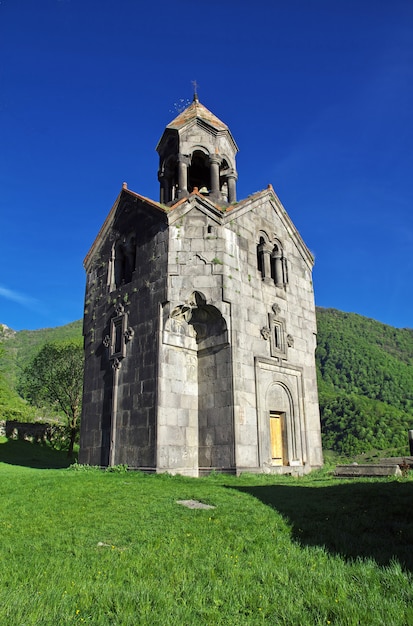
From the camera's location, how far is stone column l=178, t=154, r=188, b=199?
16.4 m

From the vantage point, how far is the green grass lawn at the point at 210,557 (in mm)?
4125

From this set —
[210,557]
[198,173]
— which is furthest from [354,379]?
[210,557]

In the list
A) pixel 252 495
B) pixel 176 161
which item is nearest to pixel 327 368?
pixel 176 161

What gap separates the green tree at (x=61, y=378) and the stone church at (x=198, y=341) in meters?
15.5

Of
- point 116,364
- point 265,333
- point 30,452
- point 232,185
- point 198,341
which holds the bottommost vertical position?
point 30,452

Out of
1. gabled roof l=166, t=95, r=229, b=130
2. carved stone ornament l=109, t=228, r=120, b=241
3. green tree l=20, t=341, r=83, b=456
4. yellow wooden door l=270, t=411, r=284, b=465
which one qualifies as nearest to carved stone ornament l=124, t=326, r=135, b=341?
carved stone ornament l=109, t=228, r=120, b=241

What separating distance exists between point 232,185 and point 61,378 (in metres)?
19.3

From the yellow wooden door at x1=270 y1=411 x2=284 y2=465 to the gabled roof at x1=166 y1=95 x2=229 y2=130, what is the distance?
10.8 metres

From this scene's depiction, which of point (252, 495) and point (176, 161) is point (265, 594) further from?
point (176, 161)

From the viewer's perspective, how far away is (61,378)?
3152 centimetres

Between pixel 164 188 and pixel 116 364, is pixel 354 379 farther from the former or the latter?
pixel 116 364

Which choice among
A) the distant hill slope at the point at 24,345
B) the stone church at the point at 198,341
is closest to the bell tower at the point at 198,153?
the stone church at the point at 198,341

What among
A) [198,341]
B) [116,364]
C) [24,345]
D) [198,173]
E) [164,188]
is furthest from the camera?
[24,345]

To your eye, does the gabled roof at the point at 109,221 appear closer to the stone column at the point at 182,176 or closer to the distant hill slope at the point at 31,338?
the stone column at the point at 182,176
